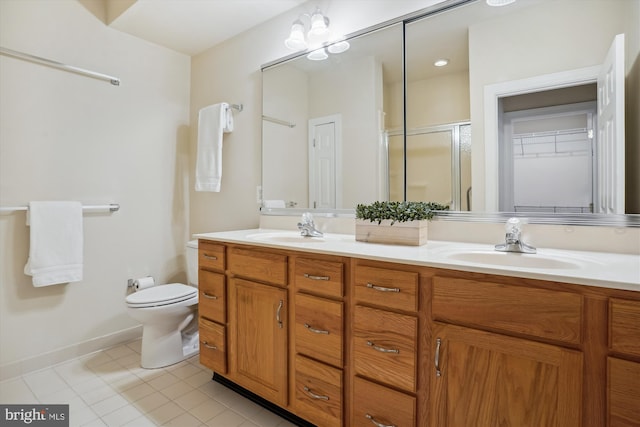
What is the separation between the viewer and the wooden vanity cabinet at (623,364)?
0.78m

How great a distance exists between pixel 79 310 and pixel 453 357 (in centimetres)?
236

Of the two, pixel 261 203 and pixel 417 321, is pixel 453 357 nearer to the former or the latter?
pixel 417 321

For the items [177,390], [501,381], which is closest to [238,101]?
[177,390]

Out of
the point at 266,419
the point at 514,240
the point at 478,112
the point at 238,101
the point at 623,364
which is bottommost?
the point at 266,419

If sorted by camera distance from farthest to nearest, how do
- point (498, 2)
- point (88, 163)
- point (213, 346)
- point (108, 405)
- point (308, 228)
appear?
point (88, 163)
point (308, 228)
point (213, 346)
point (108, 405)
point (498, 2)

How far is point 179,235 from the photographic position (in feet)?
9.20

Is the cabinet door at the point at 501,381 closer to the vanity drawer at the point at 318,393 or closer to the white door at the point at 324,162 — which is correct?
the vanity drawer at the point at 318,393

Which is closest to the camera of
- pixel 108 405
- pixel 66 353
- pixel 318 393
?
pixel 318 393

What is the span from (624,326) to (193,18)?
2.66m

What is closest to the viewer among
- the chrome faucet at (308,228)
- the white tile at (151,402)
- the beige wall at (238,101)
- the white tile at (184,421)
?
the white tile at (184,421)

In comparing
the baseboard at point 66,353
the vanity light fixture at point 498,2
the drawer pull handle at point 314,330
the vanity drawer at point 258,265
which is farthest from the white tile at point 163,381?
the vanity light fixture at point 498,2

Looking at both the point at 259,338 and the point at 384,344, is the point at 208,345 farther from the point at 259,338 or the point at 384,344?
the point at 384,344

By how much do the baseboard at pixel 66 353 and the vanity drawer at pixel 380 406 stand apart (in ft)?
6.47

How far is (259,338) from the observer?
5.09 ft
